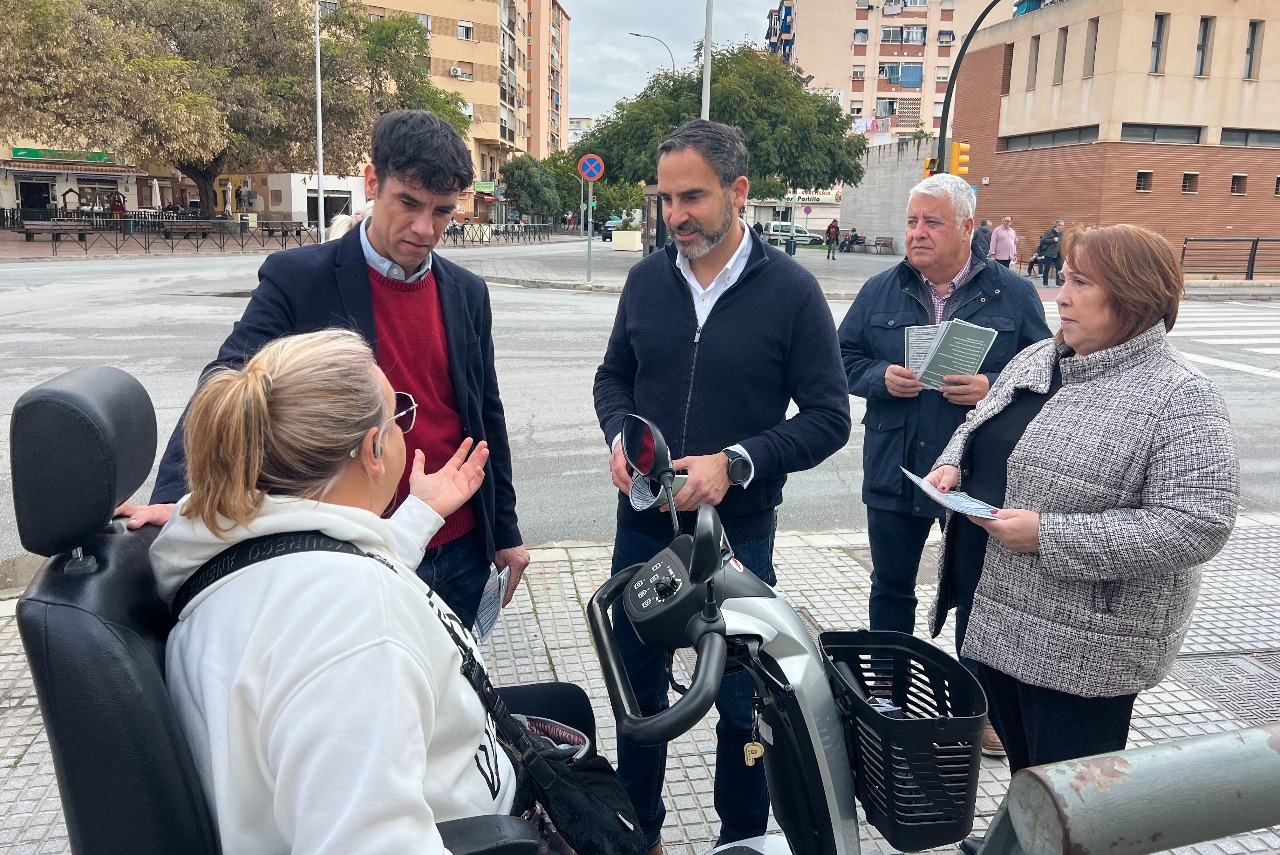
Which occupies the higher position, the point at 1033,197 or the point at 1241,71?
the point at 1241,71

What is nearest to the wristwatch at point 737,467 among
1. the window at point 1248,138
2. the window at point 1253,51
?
the window at point 1248,138

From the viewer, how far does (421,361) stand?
8.63ft

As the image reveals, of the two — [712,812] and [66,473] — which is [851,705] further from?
[712,812]

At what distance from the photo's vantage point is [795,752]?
68.2 inches

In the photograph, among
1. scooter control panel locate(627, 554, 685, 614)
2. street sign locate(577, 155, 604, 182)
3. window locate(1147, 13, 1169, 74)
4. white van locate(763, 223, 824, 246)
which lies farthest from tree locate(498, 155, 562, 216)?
scooter control panel locate(627, 554, 685, 614)

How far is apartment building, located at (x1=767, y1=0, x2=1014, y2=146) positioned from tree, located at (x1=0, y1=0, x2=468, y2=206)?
4101cm

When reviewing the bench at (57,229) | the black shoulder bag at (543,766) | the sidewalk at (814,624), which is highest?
the bench at (57,229)

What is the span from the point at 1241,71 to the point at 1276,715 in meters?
34.6

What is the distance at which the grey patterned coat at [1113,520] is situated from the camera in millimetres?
2119

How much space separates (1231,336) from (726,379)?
15.7 m

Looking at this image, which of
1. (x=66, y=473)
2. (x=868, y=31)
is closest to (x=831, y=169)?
(x=66, y=473)

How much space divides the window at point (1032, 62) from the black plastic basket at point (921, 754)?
37.9 m

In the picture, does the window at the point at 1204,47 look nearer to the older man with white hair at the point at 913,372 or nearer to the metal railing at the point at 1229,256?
the metal railing at the point at 1229,256

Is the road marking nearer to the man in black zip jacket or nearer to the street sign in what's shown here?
the man in black zip jacket
